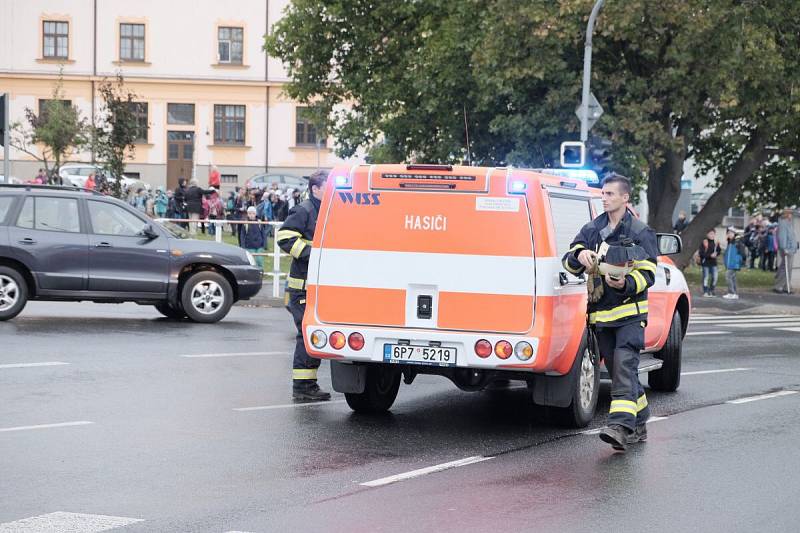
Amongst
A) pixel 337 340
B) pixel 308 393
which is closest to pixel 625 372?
pixel 337 340

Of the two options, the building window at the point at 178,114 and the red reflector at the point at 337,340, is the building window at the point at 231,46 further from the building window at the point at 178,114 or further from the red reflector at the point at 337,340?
the red reflector at the point at 337,340

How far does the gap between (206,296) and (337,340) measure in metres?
8.76

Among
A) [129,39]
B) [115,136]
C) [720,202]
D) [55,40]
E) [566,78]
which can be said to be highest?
[129,39]

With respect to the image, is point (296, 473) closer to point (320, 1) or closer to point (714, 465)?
point (714, 465)

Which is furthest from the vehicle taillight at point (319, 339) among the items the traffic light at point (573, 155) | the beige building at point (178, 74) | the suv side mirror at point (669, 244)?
the beige building at point (178, 74)

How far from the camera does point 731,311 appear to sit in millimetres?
26594

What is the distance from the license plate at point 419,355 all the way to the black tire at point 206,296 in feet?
29.1

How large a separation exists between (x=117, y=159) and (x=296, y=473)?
73.9 ft

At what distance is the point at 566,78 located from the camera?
2923 centimetres

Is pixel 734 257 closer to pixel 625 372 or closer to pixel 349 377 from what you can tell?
pixel 349 377

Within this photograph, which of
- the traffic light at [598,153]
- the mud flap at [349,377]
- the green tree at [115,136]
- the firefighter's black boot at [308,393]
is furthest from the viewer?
the green tree at [115,136]

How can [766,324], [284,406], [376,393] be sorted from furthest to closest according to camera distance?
[766,324] < [284,406] < [376,393]

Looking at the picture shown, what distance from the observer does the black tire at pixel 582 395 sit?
9773 millimetres

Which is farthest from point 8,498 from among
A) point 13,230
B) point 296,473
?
point 13,230
